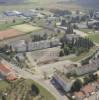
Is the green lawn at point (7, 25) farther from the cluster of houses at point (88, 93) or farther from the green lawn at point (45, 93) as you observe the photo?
the cluster of houses at point (88, 93)

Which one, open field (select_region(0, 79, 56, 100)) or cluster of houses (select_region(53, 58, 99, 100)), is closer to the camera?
open field (select_region(0, 79, 56, 100))

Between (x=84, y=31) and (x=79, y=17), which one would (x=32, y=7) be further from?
(x=84, y=31)

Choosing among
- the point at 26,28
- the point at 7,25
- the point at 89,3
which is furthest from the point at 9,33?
the point at 89,3

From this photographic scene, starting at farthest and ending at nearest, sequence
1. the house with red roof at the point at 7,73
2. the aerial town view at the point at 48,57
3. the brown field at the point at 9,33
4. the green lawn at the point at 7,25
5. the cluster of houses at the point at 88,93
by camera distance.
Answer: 1. the green lawn at the point at 7,25
2. the brown field at the point at 9,33
3. the house with red roof at the point at 7,73
4. the aerial town view at the point at 48,57
5. the cluster of houses at the point at 88,93

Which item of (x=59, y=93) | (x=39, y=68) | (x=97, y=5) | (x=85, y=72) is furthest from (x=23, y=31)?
(x=97, y=5)

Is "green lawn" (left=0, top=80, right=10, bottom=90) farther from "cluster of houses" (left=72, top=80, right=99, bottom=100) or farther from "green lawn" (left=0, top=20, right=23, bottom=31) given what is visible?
"green lawn" (left=0, top=20, right=23, bottom=31)

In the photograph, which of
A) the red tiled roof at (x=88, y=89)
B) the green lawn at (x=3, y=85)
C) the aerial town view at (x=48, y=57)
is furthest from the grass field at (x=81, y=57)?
the green lawn at (x=3, y=85)

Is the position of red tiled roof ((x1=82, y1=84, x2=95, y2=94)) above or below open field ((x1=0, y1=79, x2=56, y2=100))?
above

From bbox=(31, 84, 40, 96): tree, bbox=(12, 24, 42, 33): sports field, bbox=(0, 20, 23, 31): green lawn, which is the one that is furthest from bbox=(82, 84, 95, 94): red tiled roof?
bbox=(0, 20, 23, 31): green lawn
